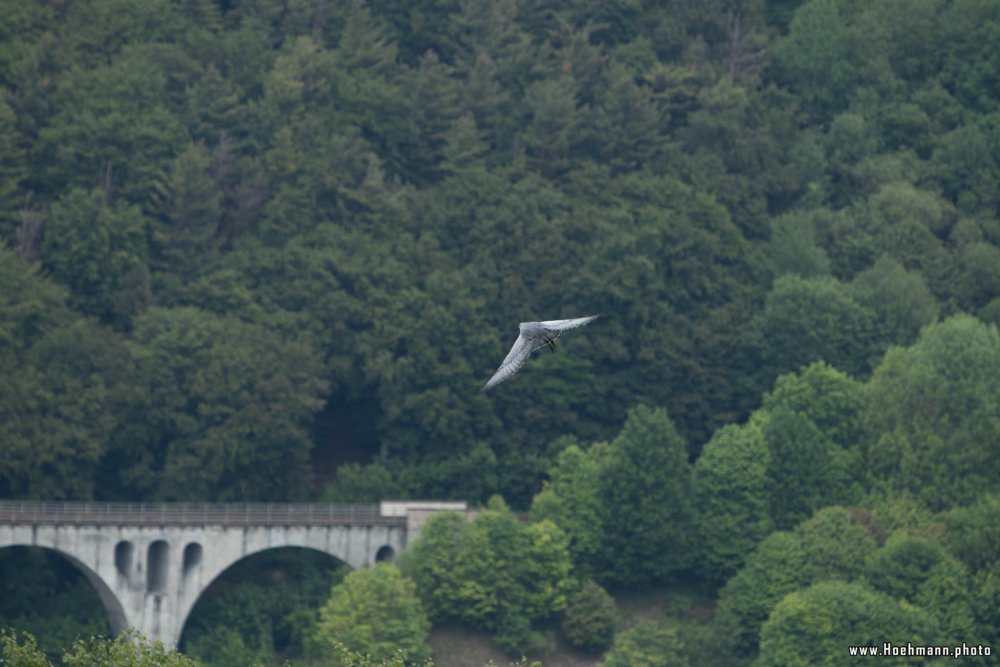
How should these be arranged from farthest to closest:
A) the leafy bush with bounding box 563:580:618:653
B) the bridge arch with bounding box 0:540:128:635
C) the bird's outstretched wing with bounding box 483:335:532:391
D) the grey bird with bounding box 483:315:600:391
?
the bridge arch with bounding box 0:540:128:635 → the leafy bush with bounding box 563:580:618:653 → the grey bird with bounding box 483:315:600:391 → the bird's outstretched wing with bounding box 483:335:532:391

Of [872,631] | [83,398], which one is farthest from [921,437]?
[83,398]

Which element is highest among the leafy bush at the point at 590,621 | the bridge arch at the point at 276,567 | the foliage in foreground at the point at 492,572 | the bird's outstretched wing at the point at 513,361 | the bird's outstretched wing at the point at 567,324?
the bridge arch at the point at 276,567

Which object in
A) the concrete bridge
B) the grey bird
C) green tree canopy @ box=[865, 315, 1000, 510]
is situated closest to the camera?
the grey bird

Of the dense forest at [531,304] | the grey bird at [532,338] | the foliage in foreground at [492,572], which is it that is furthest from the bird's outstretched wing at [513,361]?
the foliage in foreground at [492,572]

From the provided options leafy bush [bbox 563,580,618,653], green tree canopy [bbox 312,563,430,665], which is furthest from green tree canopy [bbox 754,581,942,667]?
green tree canopy [bbox 312,563,430,665]

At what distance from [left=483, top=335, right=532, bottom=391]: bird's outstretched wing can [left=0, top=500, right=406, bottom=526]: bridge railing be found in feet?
176

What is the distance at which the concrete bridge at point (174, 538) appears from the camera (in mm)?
123500

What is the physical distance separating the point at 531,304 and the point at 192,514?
20.1m

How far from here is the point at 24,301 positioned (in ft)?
419

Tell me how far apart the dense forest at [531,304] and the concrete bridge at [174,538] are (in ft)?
4.53

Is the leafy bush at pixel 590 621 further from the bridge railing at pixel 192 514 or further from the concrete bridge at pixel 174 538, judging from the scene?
the bridge railing at pixel 192 514

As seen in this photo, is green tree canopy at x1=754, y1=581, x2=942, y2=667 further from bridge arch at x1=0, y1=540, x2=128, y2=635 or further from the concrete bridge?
bridge arch at x1=0, y1=540, x2=128, y2=635

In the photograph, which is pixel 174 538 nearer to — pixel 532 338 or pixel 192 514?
pixel 192 514

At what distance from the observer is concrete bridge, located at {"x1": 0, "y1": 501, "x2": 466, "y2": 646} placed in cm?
12350
